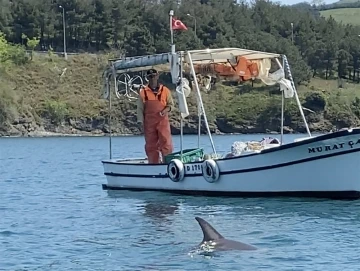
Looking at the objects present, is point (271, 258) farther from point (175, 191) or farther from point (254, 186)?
point (175, 191)

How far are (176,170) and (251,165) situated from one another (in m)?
2.80

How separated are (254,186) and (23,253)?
8.35 m

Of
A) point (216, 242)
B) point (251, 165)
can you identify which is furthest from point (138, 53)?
point (216, 242)

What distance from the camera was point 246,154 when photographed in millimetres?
25500

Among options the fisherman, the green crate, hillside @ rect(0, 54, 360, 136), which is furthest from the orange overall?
hillside @ rect(0, 54, 360, 136)

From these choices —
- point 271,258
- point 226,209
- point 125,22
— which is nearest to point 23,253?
point 271,258

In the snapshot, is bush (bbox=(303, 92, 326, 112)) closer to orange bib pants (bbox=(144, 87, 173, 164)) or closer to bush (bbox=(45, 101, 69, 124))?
bush (bbox=(45, 101, 69, 124))

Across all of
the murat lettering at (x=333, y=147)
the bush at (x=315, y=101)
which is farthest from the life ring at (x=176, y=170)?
the bush at (x=315, y=101)

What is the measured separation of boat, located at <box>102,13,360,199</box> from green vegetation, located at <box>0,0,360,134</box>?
75954 mm

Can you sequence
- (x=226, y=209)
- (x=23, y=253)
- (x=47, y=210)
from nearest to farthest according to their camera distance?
(x=23, y=253) < (x=226, y=209) < (x=47, y=210)

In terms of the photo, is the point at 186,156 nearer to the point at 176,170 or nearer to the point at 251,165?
the point at 176,170

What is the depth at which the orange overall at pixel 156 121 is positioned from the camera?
93.4 feet

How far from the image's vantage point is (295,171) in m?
25.2

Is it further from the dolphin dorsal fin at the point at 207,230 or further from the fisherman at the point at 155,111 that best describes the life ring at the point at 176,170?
the dolphin dorsal fin at the point at 207,230
